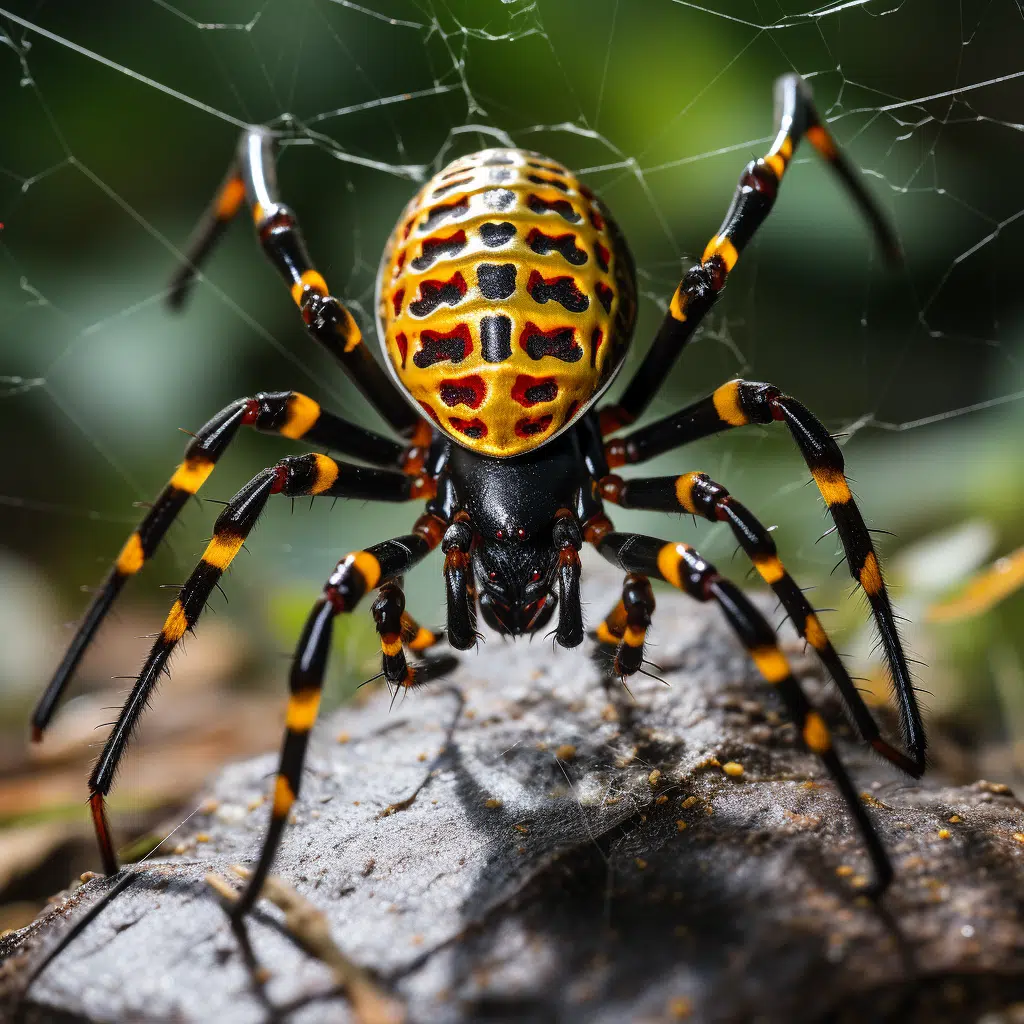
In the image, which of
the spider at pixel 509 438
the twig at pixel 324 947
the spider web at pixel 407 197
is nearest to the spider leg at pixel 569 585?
the spider at pixel 509 438

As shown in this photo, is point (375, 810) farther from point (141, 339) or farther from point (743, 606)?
point (141, 339)

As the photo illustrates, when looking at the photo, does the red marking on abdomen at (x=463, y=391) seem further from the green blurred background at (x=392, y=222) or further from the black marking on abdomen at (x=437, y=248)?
the green blurred background at (x=392, y=222)

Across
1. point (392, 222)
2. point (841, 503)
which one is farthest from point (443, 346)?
point (392, 222)

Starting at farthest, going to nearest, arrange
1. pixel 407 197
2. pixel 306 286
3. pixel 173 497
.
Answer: pixel 407 197 → pixel 306 286 → pixel 173 497

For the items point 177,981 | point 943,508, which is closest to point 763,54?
point 943,508

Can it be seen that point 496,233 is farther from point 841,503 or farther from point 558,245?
point 841,503

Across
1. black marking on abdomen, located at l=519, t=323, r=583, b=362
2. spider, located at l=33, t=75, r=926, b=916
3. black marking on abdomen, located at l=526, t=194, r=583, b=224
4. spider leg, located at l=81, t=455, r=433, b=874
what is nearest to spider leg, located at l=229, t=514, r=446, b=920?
spider, located at l=33, t=75, r=926, b=916
